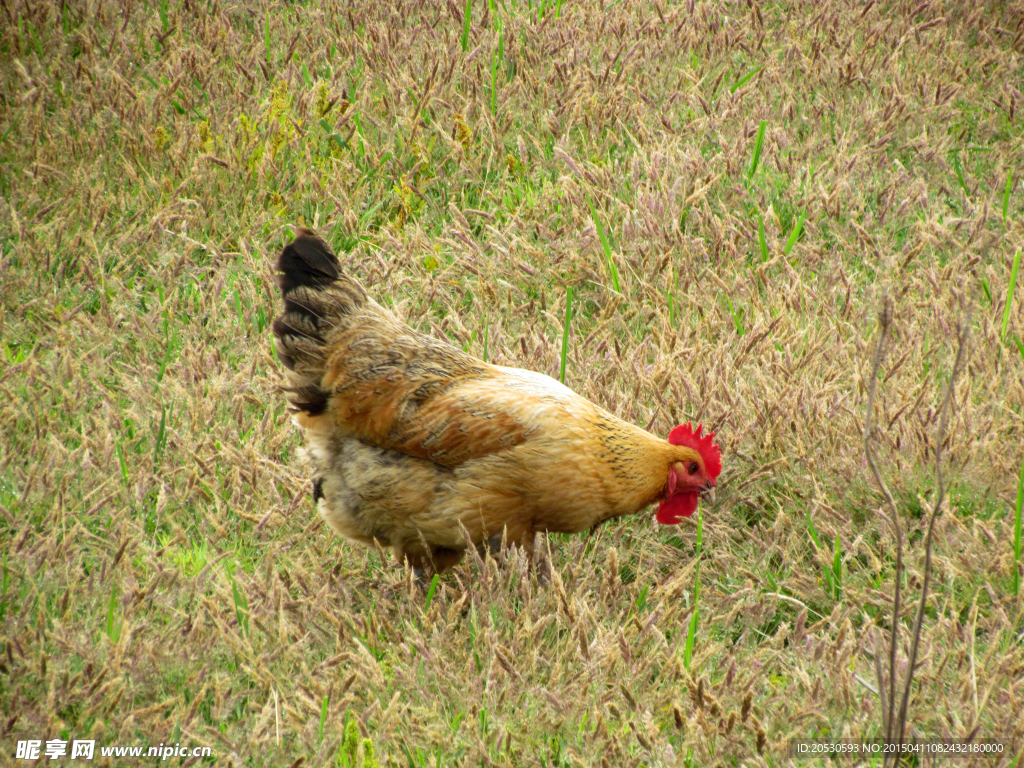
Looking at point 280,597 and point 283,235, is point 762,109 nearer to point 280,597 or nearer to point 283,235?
point 283,235

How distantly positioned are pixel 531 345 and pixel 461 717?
2.49m

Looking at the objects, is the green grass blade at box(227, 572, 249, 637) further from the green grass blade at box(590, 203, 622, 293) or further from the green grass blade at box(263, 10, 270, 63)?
the green grass blade at box(263, 10, 270, 63)

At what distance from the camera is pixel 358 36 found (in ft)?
24.1

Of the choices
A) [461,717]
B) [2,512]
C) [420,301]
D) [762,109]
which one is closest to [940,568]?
[461,717]

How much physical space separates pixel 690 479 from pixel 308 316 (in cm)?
181

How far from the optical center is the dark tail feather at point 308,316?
3842 millimetres

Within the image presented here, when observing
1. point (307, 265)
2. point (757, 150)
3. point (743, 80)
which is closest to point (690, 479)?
point (307, 265)

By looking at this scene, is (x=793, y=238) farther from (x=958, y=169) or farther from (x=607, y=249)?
(x=958, y=169)

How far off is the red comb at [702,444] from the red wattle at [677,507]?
140 millimetres

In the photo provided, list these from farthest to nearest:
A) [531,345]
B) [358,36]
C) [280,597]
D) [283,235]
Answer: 1. [358,36]
2. [283,235]
3. [531,345]
4. [280,597]

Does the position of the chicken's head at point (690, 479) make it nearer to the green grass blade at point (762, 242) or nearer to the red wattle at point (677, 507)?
the red wattle at point (677, 507)

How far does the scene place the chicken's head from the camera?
368cm

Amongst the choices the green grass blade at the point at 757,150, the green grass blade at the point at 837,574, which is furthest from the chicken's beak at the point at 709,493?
the green grass blade at the point at 757,150

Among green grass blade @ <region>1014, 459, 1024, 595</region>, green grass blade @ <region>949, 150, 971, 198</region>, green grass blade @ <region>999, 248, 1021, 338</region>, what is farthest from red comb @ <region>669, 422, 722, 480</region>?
green grass blade @ <region>949, 150, 971, 198</region>
